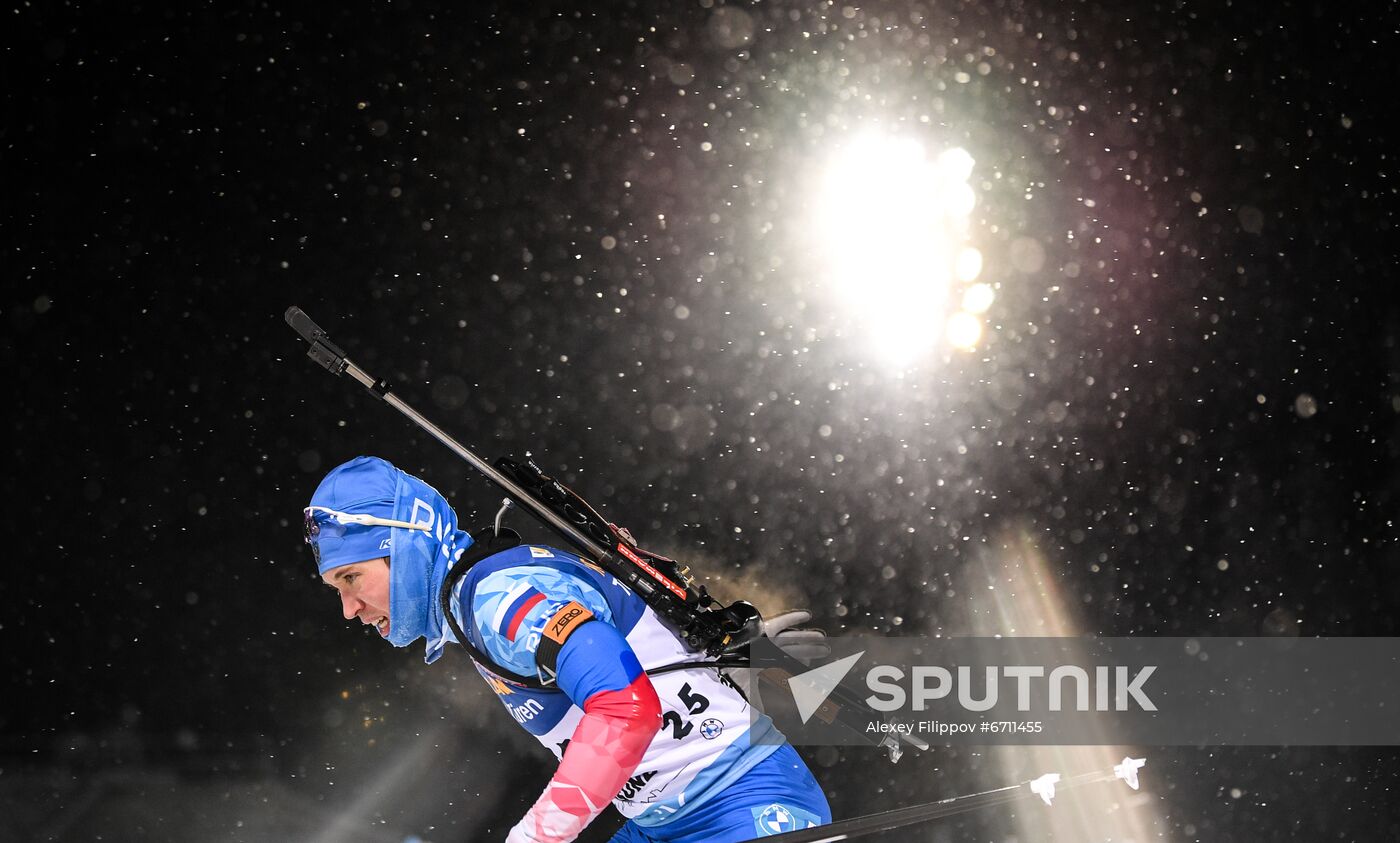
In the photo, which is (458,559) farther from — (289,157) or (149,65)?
(149,65)

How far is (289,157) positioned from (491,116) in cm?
63

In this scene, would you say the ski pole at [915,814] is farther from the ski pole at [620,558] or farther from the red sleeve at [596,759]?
the ski pole at [620,558]

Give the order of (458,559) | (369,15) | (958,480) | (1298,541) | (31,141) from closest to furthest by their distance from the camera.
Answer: (458,559), (31,141), (369,15), (958,480), (1298,541)

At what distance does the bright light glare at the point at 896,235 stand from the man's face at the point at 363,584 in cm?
224

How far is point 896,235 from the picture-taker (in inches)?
152

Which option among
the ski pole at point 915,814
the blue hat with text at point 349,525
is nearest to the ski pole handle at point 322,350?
the blue hat with text at point 349,525

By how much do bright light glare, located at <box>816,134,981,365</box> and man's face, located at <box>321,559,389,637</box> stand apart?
7.34ft


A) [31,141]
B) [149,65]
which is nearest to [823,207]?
[149,65]

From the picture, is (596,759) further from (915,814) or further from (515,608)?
(915,814)

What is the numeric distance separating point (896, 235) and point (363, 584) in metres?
2.50

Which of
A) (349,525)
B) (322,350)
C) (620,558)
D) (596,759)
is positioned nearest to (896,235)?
(620,558)

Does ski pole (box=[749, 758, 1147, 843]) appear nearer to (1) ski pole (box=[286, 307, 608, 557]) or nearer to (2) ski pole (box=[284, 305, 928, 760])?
(2) ski pole (box=[284, 305, 928, 760])

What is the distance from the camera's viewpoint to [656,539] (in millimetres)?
3596

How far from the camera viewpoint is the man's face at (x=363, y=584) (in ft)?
6.22
